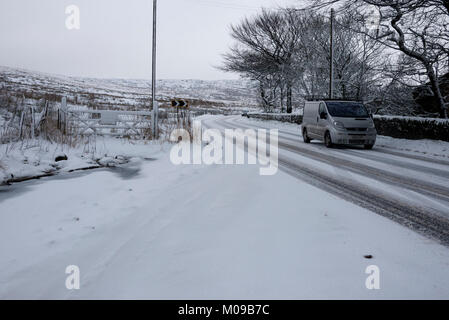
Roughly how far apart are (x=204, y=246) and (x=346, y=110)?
11799mm

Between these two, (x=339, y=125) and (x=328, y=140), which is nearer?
(x=339, y=125)

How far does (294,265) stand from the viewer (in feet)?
10.6

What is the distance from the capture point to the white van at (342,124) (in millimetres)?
13005

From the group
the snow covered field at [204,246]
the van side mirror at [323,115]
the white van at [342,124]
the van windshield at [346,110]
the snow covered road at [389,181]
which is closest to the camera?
the snow covered field at [204,246]

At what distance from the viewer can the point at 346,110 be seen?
1384cm

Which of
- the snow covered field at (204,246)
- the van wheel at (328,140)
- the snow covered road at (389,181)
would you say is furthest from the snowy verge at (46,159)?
the van wheel at (328,140)

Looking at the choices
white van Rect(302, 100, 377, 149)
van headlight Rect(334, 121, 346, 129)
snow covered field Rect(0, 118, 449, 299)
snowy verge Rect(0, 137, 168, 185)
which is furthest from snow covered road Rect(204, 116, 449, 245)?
snowy verge Rect(0, 137, 168, 185)

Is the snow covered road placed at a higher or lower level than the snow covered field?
higher

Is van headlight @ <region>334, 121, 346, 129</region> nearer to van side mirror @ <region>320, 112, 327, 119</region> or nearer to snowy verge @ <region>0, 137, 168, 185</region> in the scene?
van side mirror @ <region>320, 112, 327, 119</region>

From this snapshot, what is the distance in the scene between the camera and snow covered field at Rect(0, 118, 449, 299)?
2.83 meters

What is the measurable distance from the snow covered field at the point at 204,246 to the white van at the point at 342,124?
7.81m

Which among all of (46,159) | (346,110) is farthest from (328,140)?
(46,159)

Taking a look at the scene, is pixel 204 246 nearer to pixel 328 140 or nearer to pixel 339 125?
pixel 339 125

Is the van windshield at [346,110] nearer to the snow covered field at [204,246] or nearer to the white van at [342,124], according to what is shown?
the white van at [342,124]
